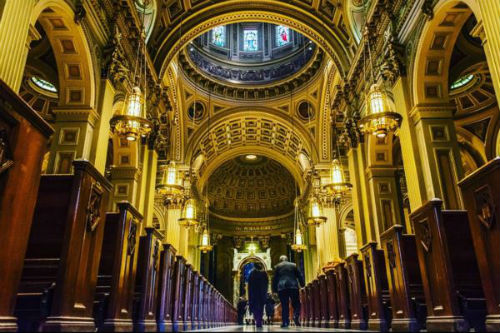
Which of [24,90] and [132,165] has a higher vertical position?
[24,90]

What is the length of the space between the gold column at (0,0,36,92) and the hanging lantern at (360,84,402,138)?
5.41 metres

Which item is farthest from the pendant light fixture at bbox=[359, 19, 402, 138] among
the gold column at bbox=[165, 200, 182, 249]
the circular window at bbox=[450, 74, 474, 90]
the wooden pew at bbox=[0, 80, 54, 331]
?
the gold column at bbox=[165, 200, 182, 249]

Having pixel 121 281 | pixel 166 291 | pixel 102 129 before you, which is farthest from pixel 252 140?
pixel 121 281

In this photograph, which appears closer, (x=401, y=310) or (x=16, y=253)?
(x=16, y=253)

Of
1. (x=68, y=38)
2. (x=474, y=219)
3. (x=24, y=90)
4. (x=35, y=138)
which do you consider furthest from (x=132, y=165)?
(x=474, y=219)

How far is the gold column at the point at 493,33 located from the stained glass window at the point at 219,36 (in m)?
16.9

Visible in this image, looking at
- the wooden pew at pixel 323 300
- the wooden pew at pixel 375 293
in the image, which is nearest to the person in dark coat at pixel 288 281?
the wooden pew at pixel 323 300

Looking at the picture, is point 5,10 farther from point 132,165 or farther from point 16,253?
point 132,165

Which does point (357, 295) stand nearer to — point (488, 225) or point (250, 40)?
point (488, 225)

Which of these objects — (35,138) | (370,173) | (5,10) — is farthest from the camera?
(370,173)

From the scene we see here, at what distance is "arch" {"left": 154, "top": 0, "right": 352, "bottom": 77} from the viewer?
12070 millimetres

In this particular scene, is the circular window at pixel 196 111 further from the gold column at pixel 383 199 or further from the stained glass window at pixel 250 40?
the gold column at pixel 383 199

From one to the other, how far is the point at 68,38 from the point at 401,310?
24.7 feet

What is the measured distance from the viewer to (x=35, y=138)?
315 centimetres
